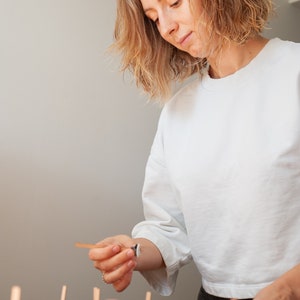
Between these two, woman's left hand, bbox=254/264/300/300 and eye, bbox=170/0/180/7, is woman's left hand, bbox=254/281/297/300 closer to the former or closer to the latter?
woman's left hand, bbox=254/264/300/300

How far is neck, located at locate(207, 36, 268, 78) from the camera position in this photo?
0.84 meters

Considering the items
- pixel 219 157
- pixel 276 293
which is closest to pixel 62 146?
pixel 219 157

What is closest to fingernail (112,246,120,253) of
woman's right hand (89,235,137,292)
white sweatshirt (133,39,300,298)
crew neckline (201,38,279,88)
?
woman's right hand (89,235,137,292)

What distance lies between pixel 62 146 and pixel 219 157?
472mm

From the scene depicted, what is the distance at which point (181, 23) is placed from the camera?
825mm

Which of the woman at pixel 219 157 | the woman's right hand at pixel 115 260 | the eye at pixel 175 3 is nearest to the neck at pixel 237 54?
the woman at pixel 219 157

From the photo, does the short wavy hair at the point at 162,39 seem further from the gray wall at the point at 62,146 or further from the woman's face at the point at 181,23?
the gray wall at the point at 62,146

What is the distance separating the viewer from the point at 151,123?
1.34 meters

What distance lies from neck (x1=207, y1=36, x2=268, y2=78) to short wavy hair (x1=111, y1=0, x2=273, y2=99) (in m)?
0.01

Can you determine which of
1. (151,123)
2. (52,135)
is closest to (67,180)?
(52,135)

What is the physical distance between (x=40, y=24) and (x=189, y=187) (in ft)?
1.83

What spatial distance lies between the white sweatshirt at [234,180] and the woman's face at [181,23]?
0.08 m

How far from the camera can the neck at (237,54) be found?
841mm

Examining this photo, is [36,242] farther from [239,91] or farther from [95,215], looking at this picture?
[239,91]
